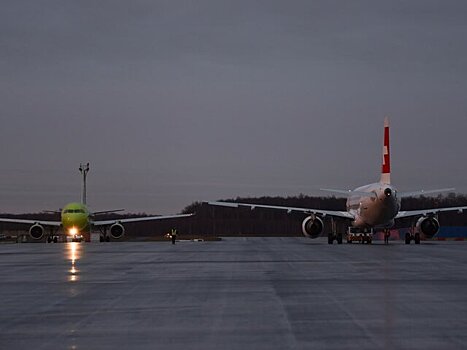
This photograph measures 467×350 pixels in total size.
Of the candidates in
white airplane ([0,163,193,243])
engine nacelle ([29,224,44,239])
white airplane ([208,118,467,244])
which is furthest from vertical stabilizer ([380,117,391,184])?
engine nacelle ([29,224,44,239])

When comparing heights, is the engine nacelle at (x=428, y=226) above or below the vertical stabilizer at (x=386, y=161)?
below

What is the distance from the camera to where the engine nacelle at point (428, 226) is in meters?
56.4

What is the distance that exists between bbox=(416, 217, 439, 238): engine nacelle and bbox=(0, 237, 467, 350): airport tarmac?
109 ft

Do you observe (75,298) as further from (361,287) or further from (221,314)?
(361,287)

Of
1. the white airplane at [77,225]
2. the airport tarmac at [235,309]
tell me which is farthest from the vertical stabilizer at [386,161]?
the airport tarmac at [235,309]

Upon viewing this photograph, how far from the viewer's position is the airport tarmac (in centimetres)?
1023

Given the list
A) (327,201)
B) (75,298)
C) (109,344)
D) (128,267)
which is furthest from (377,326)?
(327,201)

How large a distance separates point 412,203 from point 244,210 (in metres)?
44.2

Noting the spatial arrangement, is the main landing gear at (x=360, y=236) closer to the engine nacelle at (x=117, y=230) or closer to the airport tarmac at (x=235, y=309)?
the engine nacelle at (x=117, y=230)

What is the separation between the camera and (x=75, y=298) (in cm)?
1590

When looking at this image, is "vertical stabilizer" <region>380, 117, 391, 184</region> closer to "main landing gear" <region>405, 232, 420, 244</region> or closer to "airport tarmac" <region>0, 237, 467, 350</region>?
"main landing gear" <region>405, 232, 420, 244</region>

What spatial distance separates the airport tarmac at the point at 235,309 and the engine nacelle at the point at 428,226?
3310 cm

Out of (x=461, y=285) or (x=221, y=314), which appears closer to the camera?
(x=221, y=314)

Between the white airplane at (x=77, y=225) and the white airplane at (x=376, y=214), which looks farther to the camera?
the white airplane at (x=77, y=225)
